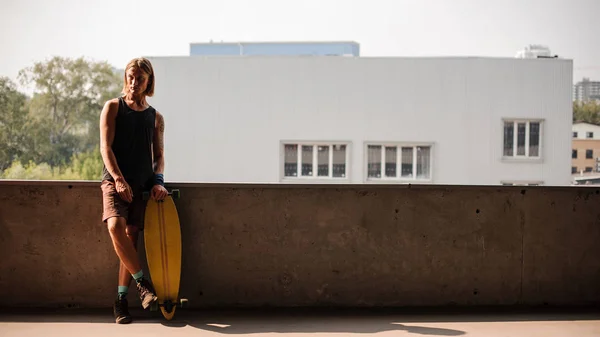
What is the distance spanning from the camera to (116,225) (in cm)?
403

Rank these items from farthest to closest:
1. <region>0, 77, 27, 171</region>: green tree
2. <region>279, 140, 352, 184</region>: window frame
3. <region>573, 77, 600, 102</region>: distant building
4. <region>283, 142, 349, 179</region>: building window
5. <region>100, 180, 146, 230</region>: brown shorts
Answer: <region>0, 77, 27, 171</region>: green tree, <region>573, 77, 600, 102</region>: distant building, <region>283, 142, 349, 179</region>: building window, <region>279, 140, 352, 184</region>: window frame, <region>100, 180, 146, 230</region>: brown shorts

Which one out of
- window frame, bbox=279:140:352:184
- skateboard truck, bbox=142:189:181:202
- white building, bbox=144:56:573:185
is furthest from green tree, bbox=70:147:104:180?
skateboard truck, bbox=142:189:181:202

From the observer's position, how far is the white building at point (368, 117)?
3309 cm

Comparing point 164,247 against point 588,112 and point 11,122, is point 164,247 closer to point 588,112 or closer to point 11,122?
point 588,112

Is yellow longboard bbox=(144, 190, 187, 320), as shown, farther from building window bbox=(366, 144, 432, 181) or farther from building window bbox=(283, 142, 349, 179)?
building window bbox=(366, 144, 432, 181)

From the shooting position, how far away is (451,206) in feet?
15.4

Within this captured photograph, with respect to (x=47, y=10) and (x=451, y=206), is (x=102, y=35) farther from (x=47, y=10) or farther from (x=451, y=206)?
(x=451, y=206)

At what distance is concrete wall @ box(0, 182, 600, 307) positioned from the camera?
4.56 metres

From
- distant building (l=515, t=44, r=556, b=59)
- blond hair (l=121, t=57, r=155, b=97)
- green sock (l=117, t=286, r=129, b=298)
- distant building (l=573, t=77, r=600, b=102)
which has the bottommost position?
green sock (l=117, t=286, r=129, b=298)

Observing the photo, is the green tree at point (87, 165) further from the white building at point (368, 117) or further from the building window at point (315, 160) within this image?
the building window at point (315, 160)

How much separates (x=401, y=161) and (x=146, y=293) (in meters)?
30.4

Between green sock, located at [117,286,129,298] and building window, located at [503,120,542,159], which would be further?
building window, located at [503,120,542,159]

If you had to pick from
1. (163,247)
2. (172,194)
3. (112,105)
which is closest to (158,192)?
(172,194)

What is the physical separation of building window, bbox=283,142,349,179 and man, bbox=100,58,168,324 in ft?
93.4
